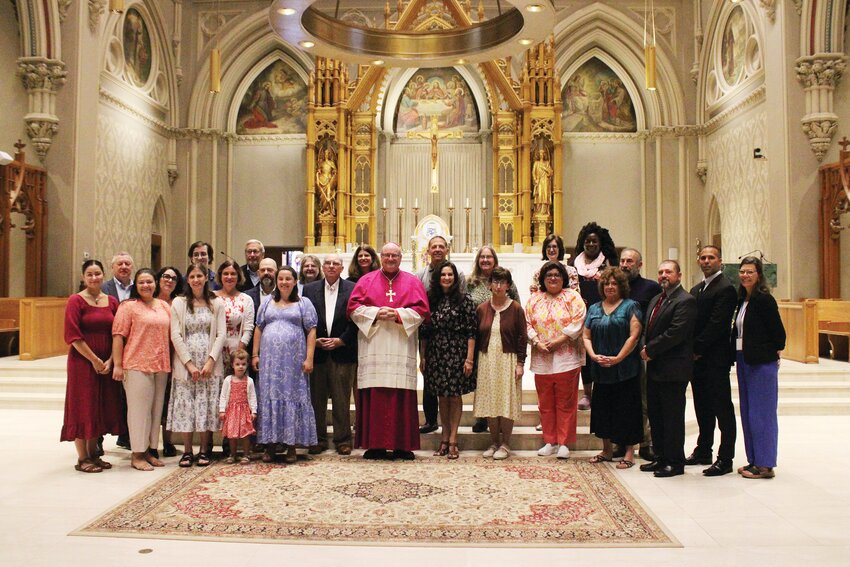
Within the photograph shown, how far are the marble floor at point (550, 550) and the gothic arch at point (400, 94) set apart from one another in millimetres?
10168

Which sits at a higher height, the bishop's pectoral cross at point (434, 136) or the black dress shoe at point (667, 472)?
the bishop's pectoral cross at point (434, 136)

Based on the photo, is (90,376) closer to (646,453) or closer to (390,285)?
(390,285)

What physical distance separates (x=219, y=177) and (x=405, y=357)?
10912 mm

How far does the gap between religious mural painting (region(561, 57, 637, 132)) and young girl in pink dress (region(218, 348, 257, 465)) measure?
37.4 feet

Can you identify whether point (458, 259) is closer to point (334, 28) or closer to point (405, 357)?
point (334, 28)

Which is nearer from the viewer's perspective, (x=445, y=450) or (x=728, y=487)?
(x=728, y=487)

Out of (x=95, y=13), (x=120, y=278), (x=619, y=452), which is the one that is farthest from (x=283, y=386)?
(x=95, y=13)

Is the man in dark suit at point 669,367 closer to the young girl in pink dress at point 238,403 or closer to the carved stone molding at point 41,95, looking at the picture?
the young girl in pink dress at point 238,403

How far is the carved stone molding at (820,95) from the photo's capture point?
1017 cm

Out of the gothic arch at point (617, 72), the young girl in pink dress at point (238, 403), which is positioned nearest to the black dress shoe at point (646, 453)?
the young girl in pink dress at point (238, 403)

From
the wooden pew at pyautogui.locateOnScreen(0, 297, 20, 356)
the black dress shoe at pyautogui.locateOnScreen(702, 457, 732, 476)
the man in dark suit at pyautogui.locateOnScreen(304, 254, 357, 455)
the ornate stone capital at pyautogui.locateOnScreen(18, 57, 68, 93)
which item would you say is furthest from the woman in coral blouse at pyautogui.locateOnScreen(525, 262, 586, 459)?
the ornate stone capital at pyautogui.locateOnScreen(18, 57, 68, 93)

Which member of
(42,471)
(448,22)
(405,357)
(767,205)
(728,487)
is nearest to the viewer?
(728,487)

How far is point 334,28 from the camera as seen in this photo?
6844 millimetres

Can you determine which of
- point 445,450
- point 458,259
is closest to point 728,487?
point 445,450
